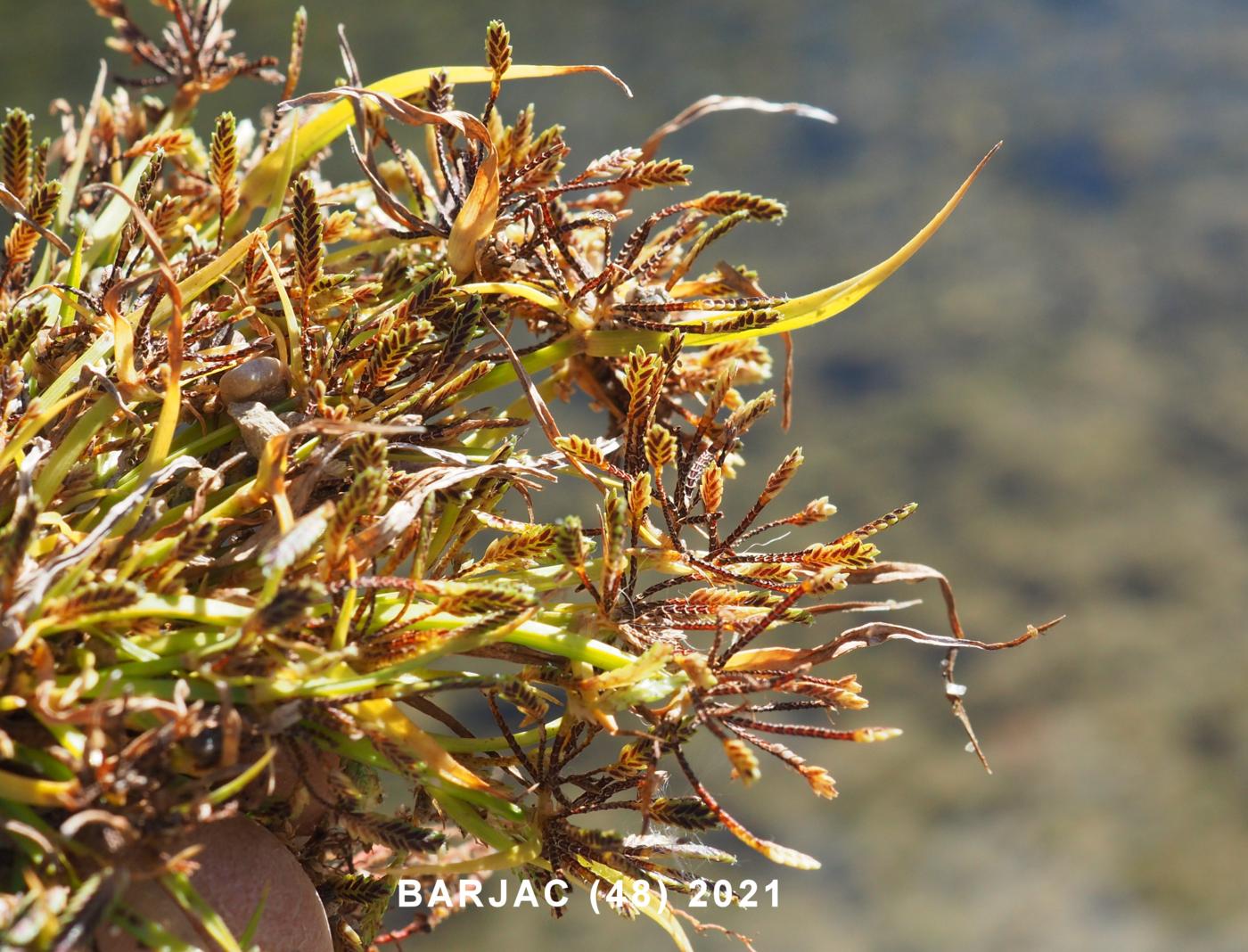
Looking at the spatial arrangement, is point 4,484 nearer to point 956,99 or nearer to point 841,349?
point 841,349

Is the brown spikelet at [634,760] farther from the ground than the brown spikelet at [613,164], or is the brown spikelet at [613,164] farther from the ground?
the brown spikelet at [613,164]

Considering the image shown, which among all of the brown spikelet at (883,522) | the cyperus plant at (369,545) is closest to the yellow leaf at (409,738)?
the cyperus plant at (369,545)

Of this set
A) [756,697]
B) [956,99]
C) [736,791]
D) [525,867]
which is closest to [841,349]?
[956,99]

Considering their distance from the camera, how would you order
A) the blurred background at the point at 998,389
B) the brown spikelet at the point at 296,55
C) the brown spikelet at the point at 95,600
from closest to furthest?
the brown spikelet at the point at 95,600 < the brown spikelet at the point at 296,55 < the blurred background at the point at 998,389

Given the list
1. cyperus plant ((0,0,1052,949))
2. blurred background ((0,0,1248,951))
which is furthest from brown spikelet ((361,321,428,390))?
blurred background ((0,0,1248,951))

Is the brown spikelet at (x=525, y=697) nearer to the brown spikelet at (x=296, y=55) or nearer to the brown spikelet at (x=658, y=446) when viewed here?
the brown spikelet at (x=658, y=446)

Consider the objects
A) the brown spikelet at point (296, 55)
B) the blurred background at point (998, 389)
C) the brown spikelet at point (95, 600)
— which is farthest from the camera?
the blurred background at point (998, 389)

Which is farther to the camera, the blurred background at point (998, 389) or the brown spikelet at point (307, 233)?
the blurred background at point (998, 389)
